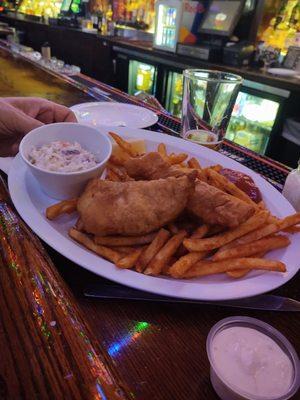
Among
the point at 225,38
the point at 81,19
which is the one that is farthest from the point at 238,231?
the point at 81,19

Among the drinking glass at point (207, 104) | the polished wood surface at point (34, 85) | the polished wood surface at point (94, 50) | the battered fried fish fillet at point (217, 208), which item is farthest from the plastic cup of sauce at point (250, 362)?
the polished wood surface at point (94, 50)

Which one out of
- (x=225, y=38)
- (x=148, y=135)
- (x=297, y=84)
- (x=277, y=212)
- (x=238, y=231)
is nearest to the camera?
(x=238, y=231)

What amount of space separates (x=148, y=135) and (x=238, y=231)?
1008 mm

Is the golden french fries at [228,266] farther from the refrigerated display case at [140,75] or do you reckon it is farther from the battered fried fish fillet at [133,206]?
the refrigerated display case at [140,75]

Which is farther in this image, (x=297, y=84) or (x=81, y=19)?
(x=81, y=19)

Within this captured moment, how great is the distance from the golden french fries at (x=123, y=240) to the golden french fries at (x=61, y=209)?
0.66ft

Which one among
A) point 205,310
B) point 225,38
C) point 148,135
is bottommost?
point 205,310

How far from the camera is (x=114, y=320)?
0.90 metres

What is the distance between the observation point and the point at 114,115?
2.35 metres

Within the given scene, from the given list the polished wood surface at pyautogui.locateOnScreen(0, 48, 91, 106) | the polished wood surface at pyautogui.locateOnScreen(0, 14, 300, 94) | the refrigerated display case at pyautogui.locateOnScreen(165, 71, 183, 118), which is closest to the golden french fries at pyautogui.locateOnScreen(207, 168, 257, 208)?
the polished wood surface at pyautogui.locateOnScreen(0, 48, 91, 106)

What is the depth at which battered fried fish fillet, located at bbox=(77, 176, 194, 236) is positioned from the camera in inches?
42.1

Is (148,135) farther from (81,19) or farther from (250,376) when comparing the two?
(81,19)

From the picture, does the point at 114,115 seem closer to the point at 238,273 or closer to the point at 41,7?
the point at 238,273

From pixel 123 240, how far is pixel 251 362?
1.76ft
